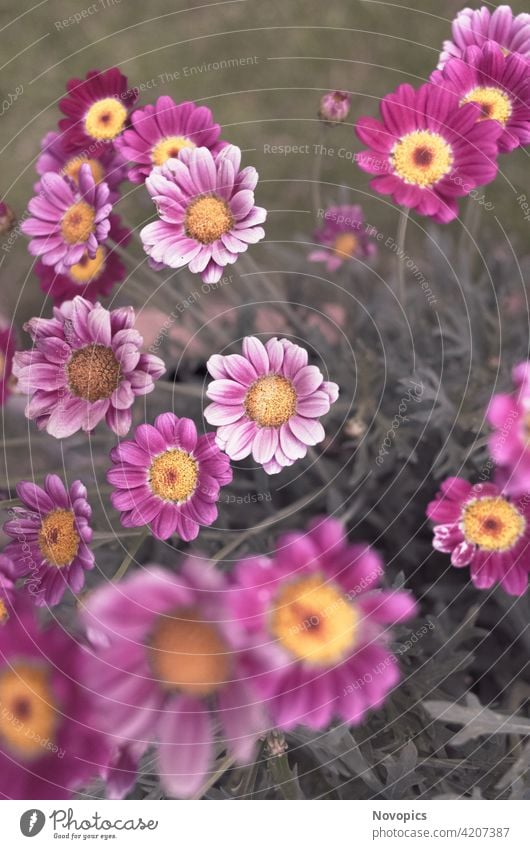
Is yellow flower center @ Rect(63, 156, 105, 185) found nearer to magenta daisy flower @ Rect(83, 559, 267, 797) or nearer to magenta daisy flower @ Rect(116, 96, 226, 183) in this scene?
magenta daisy flower @ Rect(116, 96, 226, 183)

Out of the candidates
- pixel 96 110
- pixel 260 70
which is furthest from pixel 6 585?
pixel 260 70

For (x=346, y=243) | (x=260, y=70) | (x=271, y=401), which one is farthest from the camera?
(x=260, y=70)

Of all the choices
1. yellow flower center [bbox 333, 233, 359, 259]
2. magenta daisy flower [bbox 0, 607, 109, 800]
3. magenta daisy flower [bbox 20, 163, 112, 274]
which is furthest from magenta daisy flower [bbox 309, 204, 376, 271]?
magenta daisy flower [bbox 0, 607, 109, 800]

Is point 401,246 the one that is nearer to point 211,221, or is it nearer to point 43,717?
point 211,221

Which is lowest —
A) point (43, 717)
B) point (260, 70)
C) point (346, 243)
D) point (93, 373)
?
point (43, 717)

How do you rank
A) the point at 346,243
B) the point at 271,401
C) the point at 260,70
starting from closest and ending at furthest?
the point at 271,401
the point at 346,243
the point at 260,70
